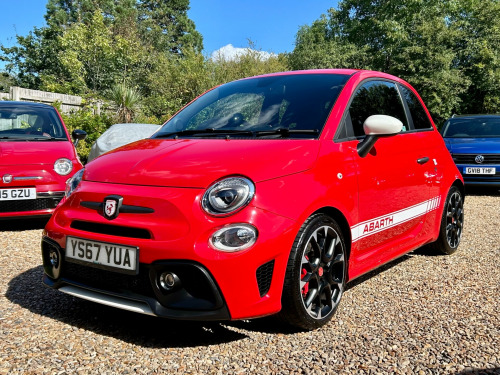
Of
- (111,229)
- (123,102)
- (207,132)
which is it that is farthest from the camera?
(123,102)

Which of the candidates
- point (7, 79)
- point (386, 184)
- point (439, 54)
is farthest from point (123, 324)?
point (7, 79)

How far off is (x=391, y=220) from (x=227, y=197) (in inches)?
64.6

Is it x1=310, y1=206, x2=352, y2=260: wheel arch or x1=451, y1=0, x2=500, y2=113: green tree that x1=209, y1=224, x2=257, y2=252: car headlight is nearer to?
x1=310, y1=206, x2=352, y2=260: wheel arch

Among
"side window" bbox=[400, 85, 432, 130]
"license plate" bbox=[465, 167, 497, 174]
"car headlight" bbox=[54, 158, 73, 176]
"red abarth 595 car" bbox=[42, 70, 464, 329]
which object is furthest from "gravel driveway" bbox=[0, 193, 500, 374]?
"license plate" bbox=[465, 167, 497, 174]

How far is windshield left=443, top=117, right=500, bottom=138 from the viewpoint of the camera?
10.3 m

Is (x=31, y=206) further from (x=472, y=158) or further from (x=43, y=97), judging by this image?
(x=472, y=158)

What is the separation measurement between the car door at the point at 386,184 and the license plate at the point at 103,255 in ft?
4.64

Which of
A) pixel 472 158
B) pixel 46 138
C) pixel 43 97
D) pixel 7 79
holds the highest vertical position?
pixel 7 79

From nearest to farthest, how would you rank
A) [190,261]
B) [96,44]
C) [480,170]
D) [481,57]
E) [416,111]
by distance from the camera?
[190,261]
[416,111]
[480,170]
[481,57]
[96,44]

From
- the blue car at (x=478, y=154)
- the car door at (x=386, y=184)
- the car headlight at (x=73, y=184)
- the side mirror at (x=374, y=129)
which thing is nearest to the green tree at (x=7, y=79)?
the blue car at (x=478, y=154)

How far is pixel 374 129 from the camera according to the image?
332cm

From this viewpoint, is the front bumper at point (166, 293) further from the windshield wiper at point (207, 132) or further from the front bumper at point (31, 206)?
the front bumper at point (31, 206)

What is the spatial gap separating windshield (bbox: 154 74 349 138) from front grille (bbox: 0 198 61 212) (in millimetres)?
2595

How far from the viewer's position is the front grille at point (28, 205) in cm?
564
